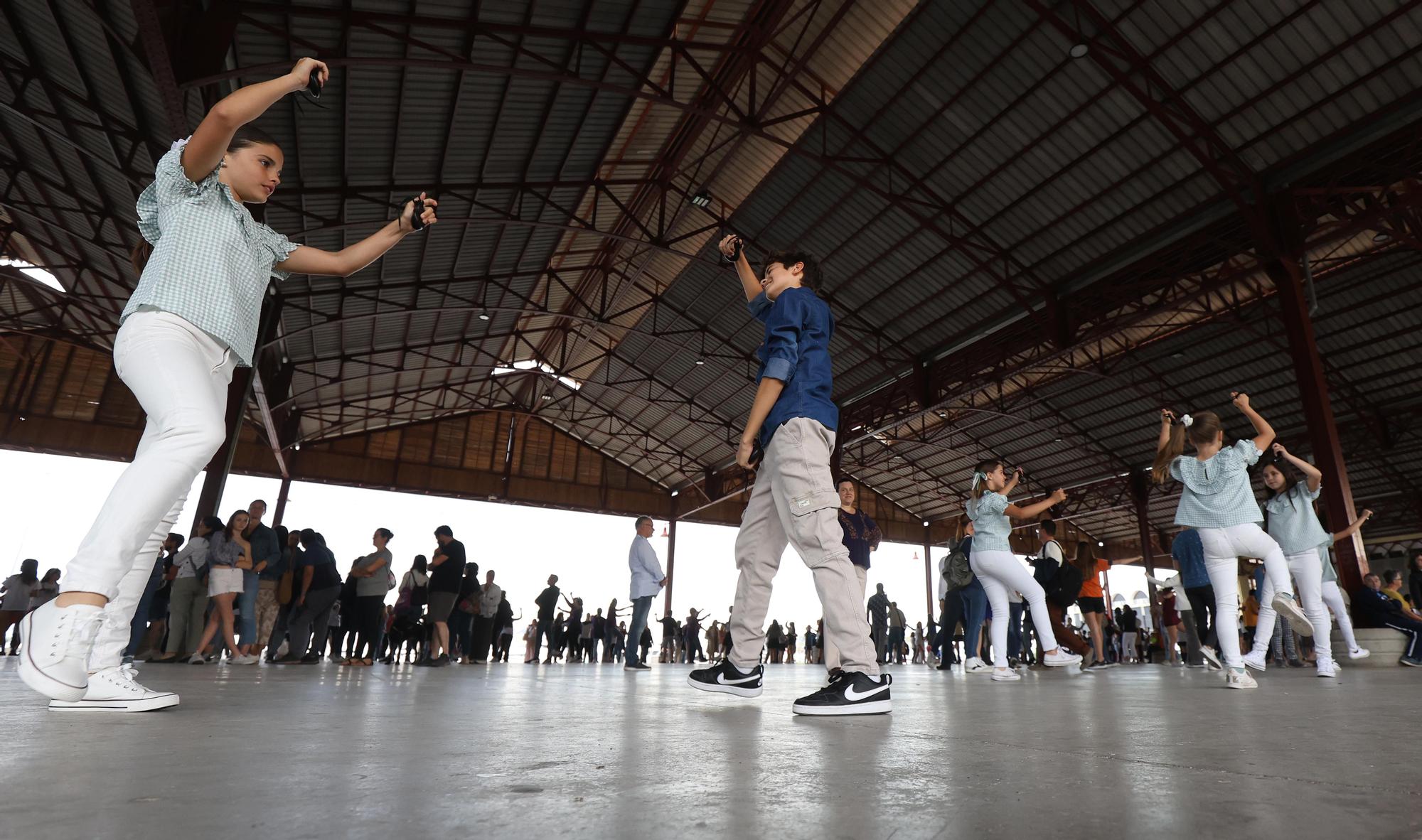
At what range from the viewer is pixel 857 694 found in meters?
2.61

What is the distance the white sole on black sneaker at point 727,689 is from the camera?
3.38 m

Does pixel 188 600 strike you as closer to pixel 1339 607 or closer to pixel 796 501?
pixel 796 501

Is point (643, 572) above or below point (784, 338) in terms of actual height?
below

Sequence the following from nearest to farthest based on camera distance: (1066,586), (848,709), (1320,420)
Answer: (848,709)
(1066,586)
(1320,420)

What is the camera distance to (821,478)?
2920 millimetres

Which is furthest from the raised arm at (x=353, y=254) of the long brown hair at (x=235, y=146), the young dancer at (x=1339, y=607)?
the young dancer at (x=1339, y=607)

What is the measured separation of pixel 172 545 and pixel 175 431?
8223mm

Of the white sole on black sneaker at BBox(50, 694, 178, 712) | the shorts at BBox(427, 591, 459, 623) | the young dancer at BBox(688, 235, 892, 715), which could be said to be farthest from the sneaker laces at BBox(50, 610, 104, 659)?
the shorts at BBox(427, 591, 459, 623)

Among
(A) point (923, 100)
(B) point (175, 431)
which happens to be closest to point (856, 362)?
(A) point (923, 100)

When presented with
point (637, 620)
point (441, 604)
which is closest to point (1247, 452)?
point (637, 620)

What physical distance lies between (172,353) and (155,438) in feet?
0.81

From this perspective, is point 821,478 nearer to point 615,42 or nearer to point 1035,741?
point 1035,741

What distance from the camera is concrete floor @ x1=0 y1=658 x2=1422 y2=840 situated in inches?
36.8

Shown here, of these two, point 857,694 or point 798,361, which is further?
point 798,361
